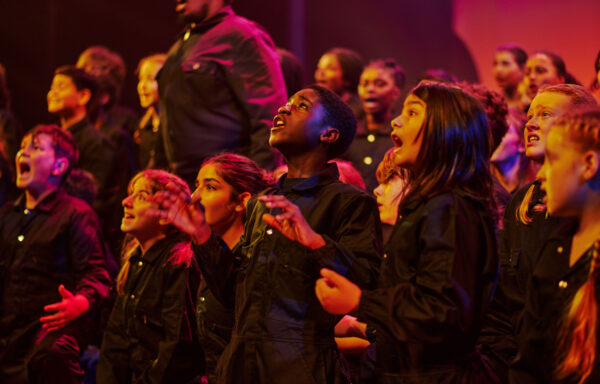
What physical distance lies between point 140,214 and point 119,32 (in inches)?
163

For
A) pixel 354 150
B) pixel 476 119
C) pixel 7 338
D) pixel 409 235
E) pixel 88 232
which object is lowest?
pixel 7 338

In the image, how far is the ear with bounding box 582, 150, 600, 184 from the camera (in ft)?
7.04

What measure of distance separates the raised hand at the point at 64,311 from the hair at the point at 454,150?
2.35 meters

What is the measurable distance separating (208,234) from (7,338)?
2097mm

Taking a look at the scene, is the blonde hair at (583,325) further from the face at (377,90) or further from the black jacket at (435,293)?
the face at (377,90)

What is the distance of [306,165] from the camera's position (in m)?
2.94

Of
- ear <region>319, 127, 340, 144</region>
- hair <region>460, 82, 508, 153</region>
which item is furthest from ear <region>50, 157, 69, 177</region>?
hair <region>460, 82, 508, 153</region>

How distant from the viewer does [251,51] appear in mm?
4094

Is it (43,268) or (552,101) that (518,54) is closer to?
(552,101)

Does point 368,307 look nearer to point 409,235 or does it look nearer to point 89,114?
point 409,235

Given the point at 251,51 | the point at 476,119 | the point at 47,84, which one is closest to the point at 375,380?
the point at 476,119

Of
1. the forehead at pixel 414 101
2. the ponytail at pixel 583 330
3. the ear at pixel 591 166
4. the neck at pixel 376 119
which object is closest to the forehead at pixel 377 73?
the neck at pixel 376 119

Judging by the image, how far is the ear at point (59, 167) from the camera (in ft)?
15.1

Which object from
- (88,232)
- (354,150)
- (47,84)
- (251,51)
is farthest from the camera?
(47,84)
